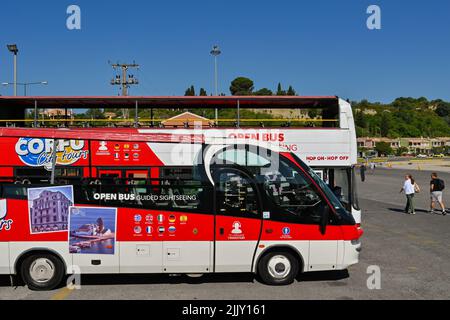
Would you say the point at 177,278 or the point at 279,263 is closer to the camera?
the point at 279,263

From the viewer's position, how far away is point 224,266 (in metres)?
7.84

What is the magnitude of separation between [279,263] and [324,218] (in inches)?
44.3

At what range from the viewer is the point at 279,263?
7914 millimetres

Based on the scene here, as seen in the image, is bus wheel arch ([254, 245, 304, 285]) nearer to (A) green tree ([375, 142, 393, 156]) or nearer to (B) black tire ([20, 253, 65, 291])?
(B) black tire ([20, 253, 65, 291])

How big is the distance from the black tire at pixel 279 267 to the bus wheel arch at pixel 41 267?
11.3ft

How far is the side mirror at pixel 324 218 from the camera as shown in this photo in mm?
7702

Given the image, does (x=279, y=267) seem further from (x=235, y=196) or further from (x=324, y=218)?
(x=235, y=196)

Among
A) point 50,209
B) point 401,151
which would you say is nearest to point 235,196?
point 50,209

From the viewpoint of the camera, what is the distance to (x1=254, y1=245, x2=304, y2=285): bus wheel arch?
25.8 feet

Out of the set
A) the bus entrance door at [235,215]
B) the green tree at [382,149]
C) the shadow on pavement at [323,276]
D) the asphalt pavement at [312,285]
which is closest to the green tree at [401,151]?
the green tree at [382,149]

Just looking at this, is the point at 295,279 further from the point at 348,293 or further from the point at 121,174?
the point at 121,174
